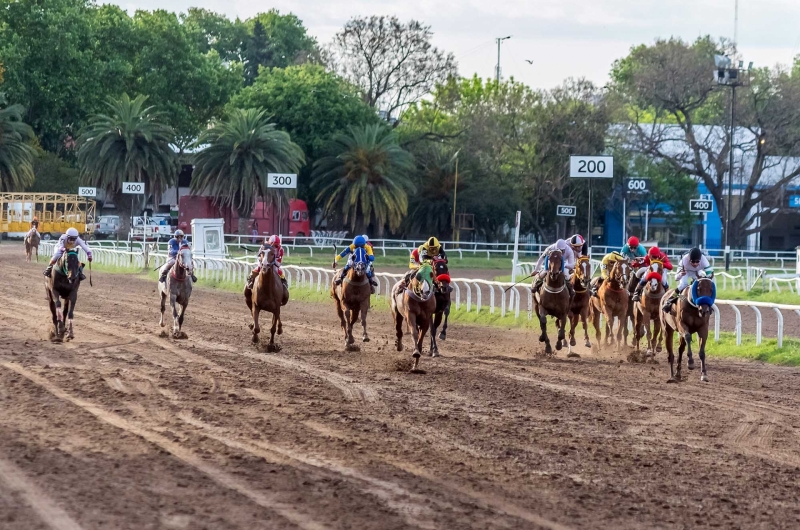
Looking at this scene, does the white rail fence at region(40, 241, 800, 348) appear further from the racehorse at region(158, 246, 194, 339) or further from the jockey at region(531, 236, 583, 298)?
the racehorse at region(158, 246, 194, 339)

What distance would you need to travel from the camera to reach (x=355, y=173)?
58531 mm

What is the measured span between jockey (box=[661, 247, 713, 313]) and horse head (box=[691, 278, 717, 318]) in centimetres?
26

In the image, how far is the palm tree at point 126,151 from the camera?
61344mm

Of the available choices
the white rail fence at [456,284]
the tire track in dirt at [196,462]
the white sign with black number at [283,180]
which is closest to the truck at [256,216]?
the white rail fence at [456,284]

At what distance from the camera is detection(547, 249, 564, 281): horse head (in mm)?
17734

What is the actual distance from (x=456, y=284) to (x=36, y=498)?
19708 mm

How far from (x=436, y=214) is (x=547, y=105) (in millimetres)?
7977

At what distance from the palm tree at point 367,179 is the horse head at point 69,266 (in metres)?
39.1

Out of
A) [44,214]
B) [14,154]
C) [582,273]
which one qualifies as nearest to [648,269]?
[582,273]

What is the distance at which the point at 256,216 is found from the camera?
63500 millimetres

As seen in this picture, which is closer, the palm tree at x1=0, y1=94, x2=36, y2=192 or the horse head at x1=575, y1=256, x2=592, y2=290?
the horse head at x1=575, y1=256, x2=592, y2=290

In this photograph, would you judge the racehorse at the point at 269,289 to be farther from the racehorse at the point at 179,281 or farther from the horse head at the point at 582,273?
the horse head at the point at 582,273

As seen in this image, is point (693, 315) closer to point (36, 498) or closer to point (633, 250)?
point (633, 250)

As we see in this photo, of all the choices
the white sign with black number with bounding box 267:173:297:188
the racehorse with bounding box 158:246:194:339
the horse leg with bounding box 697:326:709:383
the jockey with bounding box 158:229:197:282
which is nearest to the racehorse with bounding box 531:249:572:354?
the horse leg with bounding box 697:326:709:383
